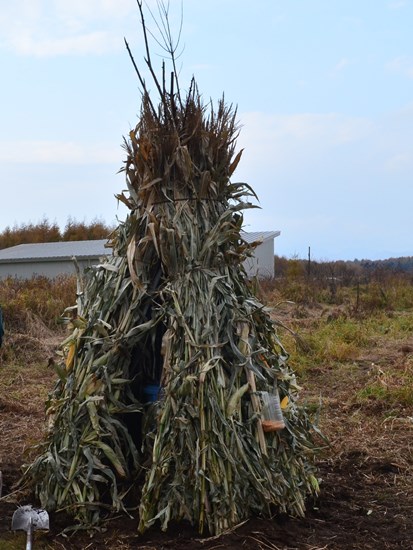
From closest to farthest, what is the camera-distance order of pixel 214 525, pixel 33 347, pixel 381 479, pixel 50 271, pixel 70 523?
pixel 214 525 → pixel 70 523 → pixel 381 479 → pixel 33 347 → pixel 50 271

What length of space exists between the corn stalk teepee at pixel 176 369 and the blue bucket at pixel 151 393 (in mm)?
15

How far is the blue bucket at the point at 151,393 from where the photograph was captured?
4359 mm

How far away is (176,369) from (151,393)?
52cm

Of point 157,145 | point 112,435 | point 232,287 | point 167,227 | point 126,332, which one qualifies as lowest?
point 112,435

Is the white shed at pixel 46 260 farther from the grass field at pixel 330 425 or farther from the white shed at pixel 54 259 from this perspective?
the grass field at pixel 330 425

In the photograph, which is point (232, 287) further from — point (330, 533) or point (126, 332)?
point (330, 533)

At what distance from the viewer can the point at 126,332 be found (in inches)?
164

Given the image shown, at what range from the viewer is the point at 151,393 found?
439 centimetres

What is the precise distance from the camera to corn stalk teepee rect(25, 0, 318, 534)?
3852 mm

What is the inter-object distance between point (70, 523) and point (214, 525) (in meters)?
0.82

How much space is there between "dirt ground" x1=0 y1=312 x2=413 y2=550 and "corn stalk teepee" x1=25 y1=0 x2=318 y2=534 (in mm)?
112

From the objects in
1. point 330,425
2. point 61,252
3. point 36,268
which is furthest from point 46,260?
point 330,425

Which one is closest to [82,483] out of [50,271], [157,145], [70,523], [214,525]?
[70,523]

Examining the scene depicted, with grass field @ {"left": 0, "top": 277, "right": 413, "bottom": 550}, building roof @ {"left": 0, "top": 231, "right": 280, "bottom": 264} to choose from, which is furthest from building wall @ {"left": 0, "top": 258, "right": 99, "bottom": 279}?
grass field @ {"left": 0, "top": 277, "right": 413, "bottom": 550}
